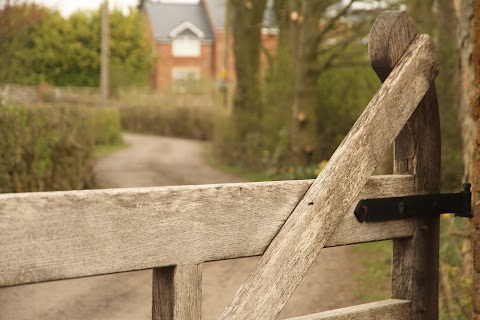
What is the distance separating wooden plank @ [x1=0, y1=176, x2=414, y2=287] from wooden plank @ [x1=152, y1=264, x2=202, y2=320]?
0.11ft

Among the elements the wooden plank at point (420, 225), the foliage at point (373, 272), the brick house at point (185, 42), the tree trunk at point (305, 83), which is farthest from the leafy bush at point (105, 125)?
the brick house at point (185, 42)

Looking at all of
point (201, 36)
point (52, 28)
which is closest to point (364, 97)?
point (52, 28)

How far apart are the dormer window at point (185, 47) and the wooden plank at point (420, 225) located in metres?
45.9

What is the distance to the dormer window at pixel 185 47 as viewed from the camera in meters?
48.1

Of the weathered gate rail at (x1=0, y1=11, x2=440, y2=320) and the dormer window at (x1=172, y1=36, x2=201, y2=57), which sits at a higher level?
the dormer window at (x1=172, y1=36, x2=201, y2=57)

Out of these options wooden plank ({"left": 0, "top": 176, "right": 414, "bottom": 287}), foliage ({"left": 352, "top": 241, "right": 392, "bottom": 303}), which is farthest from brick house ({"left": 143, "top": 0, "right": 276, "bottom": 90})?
wooden plank ({"left": 0, "top": 176, "right": 414, "bottom": 287})

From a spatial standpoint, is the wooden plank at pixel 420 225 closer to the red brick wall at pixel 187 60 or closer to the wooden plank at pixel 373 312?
the wooden plank at pixel 373 312

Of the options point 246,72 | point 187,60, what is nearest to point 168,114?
point 246,72

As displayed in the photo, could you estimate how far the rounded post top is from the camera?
2.61 meters

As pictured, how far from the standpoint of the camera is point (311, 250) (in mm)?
2252

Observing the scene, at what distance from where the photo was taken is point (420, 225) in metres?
2.74

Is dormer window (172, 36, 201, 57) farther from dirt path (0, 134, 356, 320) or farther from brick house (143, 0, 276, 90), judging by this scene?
dirt path (0, 134, 356, 320)

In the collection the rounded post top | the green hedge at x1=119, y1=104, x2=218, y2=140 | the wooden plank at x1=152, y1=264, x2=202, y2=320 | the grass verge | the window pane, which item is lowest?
the grass verge

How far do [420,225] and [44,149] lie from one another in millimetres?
8135
